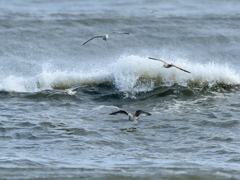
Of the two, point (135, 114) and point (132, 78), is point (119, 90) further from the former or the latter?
point (135, 114)

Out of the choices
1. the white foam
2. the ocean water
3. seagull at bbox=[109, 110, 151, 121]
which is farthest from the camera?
the white foam

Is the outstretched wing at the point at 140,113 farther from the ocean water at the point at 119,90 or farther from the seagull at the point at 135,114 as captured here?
the ocean water at the point at 119,90

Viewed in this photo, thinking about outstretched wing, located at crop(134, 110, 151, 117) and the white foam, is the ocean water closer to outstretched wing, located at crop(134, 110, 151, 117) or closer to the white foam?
the white foam

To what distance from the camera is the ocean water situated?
11.6 m

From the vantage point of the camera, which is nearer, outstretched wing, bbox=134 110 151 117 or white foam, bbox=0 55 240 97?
outstretched wing, bbox=134 110 151 117

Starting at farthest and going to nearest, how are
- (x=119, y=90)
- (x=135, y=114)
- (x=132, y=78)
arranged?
(x=132, y=78), (x=119, y=90), (x=135, y=114)

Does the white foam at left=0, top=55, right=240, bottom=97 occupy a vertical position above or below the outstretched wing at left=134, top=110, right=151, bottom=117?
above

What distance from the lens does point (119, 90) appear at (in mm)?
17641

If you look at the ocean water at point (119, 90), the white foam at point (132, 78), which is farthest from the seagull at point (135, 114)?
the white foam at point (132, 78)

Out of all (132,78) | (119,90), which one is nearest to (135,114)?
(119,90)

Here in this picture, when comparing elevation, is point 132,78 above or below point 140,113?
above

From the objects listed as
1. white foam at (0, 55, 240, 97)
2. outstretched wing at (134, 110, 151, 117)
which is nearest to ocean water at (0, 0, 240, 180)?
white foam at (0, 55, 240, 97)

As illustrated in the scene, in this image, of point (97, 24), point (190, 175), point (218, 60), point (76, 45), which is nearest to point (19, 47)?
point (76, 45)

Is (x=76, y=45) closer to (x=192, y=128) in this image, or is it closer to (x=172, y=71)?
(x=172, y=71)
